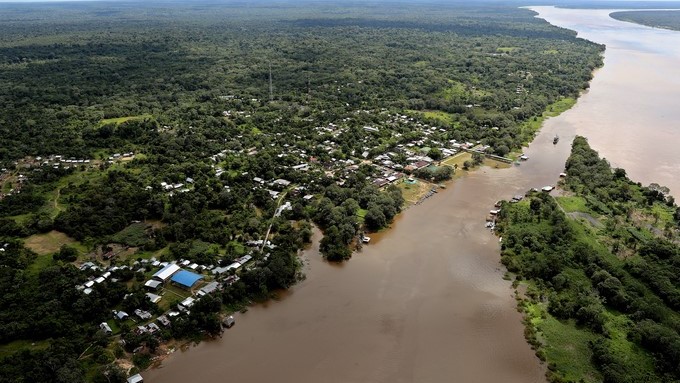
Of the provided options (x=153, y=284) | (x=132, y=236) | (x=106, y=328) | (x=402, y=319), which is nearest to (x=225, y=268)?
(x=153, y=284)

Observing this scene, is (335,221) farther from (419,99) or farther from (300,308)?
(419,99)

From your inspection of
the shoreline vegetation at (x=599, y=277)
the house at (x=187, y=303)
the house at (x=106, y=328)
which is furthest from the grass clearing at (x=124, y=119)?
the shoreline vegetation at (x=599, y=277)

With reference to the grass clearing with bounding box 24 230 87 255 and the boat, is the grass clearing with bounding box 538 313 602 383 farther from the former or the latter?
the grass clearing with bounding box 24 230 87 255

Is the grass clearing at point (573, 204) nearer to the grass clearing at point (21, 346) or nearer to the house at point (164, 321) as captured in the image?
the house at point (164, 321)

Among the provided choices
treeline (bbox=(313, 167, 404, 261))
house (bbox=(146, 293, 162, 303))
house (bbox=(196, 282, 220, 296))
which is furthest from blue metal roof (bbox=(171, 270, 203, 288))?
treeline (bbox=(313, 167, 404, 261))

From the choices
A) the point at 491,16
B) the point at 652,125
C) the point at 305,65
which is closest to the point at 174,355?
the point at 652,125
